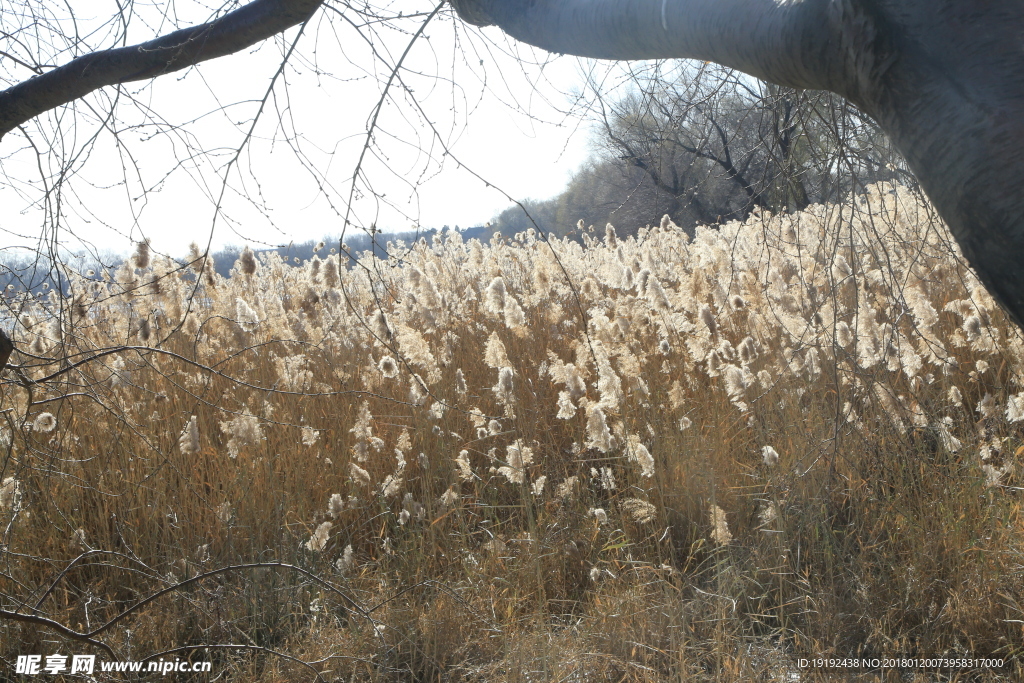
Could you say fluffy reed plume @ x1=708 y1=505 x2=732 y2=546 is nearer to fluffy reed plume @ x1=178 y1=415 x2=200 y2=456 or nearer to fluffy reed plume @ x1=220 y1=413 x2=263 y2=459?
fluffy reed plume @ x1=220 y1=413 x2=263 y2=459

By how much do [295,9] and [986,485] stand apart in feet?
8.61

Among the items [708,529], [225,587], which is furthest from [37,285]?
[708,529]

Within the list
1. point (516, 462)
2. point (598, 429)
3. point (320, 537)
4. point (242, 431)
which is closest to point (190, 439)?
point (242, 431)

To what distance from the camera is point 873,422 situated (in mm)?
2785

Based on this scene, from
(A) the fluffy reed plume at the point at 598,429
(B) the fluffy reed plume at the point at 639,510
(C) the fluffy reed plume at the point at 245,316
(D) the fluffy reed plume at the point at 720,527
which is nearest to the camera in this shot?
(D) the fluffy reed plume at the point at 720,527

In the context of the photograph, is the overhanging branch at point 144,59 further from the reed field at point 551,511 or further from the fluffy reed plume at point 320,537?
the fluffy reed plume at point 320,537

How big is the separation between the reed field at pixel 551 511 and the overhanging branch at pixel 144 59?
1.42 feet

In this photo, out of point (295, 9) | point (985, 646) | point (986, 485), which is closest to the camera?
point (295, 9)

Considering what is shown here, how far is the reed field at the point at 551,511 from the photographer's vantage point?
1910mm

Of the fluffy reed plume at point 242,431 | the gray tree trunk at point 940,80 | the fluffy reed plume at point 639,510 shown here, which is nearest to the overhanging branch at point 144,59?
the gray tree trunk at point 940,80

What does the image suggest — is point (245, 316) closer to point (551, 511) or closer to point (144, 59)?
point (551, 511)

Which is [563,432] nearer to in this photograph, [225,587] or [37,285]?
[225,587]

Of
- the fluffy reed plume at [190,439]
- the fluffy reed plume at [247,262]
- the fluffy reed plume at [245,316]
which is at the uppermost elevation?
the fluffy reed plume at [247,262]

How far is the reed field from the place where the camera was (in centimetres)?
191
